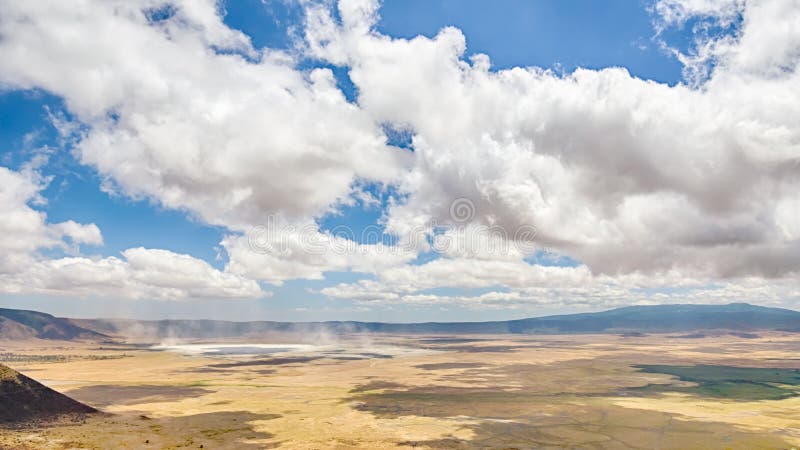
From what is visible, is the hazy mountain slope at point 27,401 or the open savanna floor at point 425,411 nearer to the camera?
the open savanna floor at point 425,411

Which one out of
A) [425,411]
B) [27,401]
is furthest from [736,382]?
[27,401]

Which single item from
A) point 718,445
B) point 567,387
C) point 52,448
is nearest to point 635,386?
point 567,387

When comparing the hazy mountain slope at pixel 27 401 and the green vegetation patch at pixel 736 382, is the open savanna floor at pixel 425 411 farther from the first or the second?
the hazy mountain slope at pixel 27 401

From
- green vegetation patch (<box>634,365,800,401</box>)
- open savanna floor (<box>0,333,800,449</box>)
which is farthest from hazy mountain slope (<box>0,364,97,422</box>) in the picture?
green vegetation patch (<box>634,365,800,401</box>)

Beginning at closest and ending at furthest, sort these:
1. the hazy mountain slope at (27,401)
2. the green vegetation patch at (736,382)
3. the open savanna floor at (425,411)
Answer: the open savanna floor at (425,411)
the hazy mountain slope at (27,401)
the green vegetation patch at (736,382)

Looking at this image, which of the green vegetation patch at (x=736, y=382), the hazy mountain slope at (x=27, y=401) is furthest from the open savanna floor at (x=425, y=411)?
the hazy mountain slope at (x=27, y=401)

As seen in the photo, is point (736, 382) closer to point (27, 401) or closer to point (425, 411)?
point (425, 411)

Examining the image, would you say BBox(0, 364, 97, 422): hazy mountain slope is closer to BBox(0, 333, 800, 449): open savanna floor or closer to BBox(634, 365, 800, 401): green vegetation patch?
BBox(0, 333, 800, 449): open savanna floor
